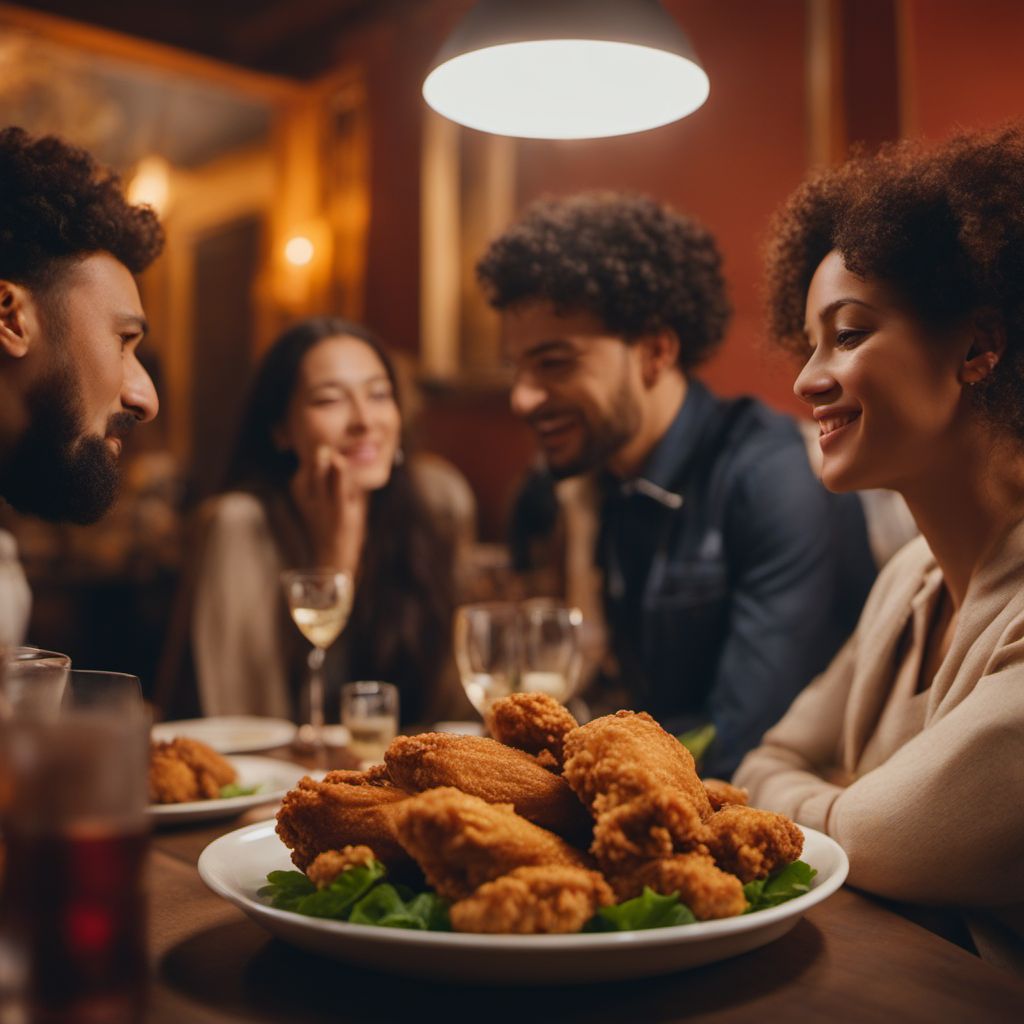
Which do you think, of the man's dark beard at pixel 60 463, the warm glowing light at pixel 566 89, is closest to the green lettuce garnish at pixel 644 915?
the man's dark beard at pixel 60 463

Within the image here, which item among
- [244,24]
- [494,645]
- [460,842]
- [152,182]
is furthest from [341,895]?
[244,24]

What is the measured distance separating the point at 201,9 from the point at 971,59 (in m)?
6.17

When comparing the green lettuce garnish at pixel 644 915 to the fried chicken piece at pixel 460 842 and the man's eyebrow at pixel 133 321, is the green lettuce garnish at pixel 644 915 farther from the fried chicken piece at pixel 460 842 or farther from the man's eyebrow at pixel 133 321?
the man's eyebrow at pixel 133 321

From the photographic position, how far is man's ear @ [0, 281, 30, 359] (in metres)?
1.52

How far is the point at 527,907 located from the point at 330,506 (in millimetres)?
2176

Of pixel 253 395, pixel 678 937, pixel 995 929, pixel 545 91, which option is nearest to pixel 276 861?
pixel 678 937

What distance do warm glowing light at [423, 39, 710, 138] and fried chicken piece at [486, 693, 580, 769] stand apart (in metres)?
1.22

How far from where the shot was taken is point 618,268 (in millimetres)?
2715

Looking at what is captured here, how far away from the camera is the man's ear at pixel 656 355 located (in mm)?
2803

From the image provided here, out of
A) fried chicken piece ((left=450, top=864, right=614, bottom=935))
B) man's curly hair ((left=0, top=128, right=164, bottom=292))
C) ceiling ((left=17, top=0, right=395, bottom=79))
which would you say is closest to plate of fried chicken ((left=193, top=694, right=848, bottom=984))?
fried chicken piece ((left=450, top=864, right=614, bottom=935))

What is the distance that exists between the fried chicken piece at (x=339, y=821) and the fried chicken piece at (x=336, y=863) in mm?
23

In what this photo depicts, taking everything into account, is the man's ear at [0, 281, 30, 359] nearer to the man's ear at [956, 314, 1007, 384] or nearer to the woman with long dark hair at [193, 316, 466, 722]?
the man's ear at [956, 314, 1007, 384]

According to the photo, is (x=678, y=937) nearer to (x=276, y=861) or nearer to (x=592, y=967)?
(x=592, y=967)

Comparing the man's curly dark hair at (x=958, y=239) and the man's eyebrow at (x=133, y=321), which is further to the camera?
the man's eyebrow at (x=133, y=321)
